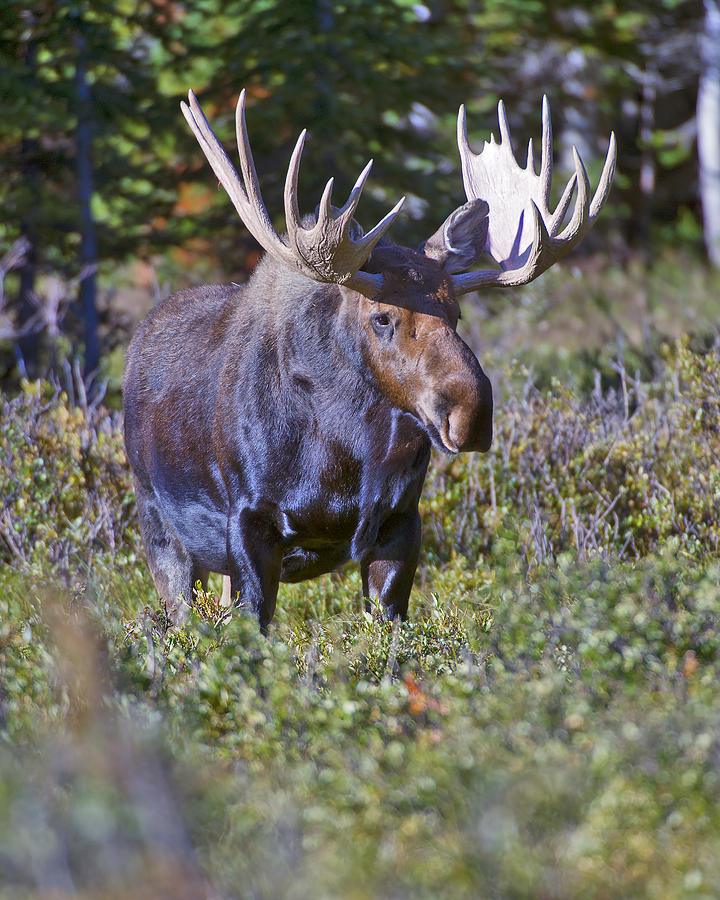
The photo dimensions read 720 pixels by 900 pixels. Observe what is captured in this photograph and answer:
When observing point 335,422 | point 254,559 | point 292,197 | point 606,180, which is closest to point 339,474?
point 335,422

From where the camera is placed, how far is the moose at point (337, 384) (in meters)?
4.25

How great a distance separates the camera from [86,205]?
10008 mm

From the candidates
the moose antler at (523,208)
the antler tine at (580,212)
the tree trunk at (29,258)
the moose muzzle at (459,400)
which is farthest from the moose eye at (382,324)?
the tree trunk at (29,258)

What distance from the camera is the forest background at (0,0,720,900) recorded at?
8.34 ft

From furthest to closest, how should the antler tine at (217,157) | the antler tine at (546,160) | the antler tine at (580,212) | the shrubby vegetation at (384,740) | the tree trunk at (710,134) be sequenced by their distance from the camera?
the tree trunk at (710,134)
the antler tine at (546,160)
the antler tine at (580,212)
the antler tine at (217,157)
the shrubby vegetation at (384,740)

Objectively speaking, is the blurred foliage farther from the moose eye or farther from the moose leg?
the moose eye

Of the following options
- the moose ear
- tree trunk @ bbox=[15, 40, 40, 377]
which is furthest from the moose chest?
tree trunk @ bbox=[15, 40, 40, 377]

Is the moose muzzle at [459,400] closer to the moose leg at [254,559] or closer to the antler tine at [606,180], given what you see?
the moose leg at [254,559]

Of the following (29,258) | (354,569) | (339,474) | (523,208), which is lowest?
(29,258)

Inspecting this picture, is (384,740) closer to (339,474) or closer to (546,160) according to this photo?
(339,474)

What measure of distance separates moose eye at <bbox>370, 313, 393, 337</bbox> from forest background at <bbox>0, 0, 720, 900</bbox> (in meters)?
0.91

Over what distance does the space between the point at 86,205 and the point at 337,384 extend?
245 inches

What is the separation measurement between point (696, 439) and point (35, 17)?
7104 mm

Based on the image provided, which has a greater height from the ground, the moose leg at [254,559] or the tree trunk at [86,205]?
the moose leg at [254,559]
